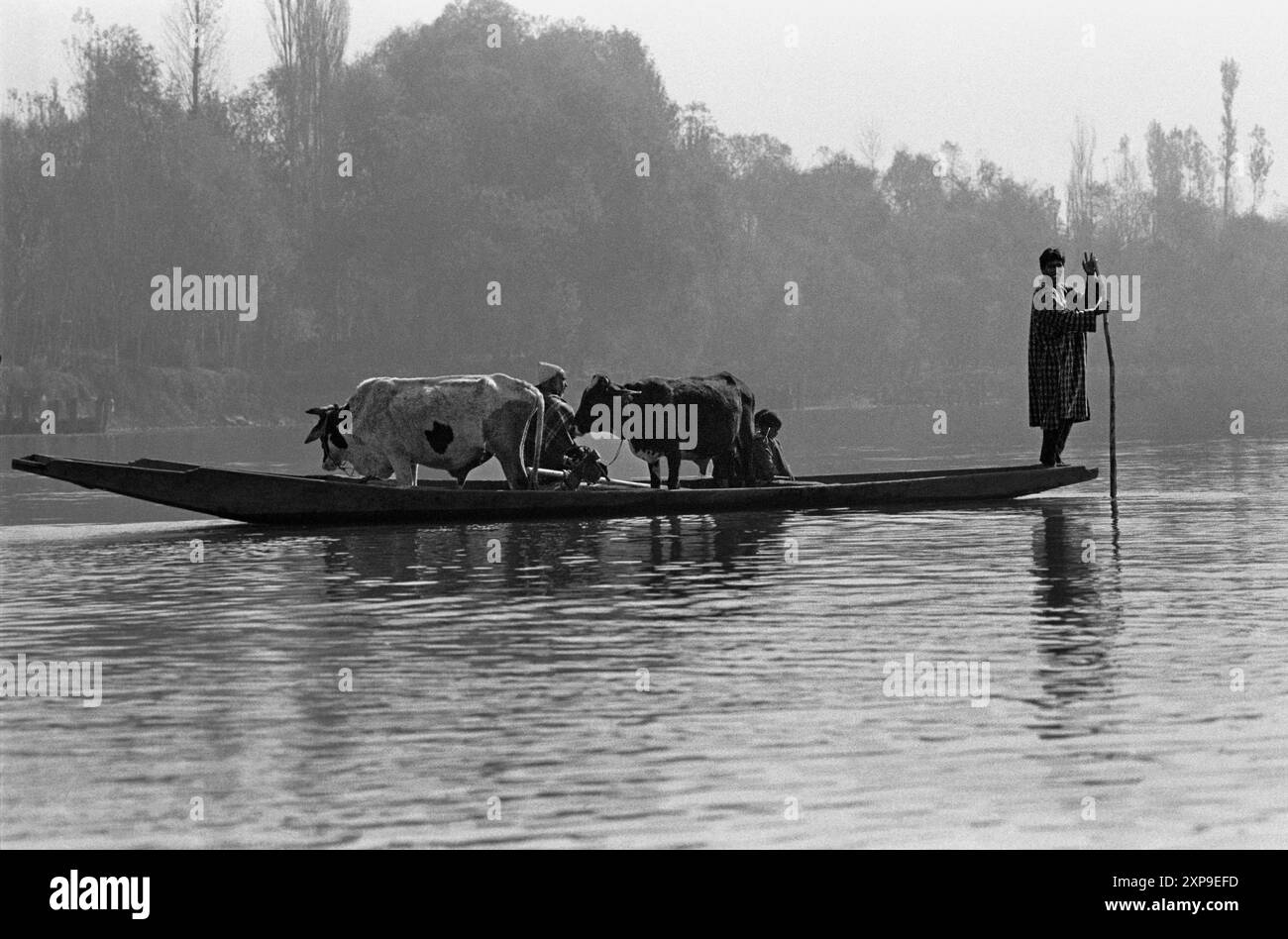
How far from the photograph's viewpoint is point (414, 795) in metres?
10.0

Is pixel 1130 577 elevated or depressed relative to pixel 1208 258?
depressed

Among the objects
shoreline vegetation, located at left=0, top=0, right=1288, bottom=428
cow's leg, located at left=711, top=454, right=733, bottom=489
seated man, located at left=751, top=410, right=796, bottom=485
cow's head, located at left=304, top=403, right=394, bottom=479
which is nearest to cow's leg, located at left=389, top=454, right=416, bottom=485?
cow's head, located at left=304, top=403, right=394, bottom=479

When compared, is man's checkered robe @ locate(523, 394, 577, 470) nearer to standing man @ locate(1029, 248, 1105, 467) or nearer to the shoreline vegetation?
standing man @ locate(1029, 248, 1105, 467)

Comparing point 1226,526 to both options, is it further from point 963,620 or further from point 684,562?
point 963,620

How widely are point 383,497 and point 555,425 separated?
2548 millimetres

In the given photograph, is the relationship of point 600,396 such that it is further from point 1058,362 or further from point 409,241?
point 409,241

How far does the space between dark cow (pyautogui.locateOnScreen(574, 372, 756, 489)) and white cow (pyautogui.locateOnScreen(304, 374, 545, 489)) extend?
97 cm

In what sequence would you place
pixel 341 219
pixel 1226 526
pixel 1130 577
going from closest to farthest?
pixel 1130 577, pixel 1226 526, pixel 341 219

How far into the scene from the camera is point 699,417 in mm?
25531

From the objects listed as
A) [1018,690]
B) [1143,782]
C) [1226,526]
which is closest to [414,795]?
[1143,782]

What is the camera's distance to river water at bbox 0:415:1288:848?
378 inches

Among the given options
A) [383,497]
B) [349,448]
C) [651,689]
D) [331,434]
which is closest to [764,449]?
[383,497]

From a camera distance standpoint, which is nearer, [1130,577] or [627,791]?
[627,791]

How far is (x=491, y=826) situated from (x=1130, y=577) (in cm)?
1098
